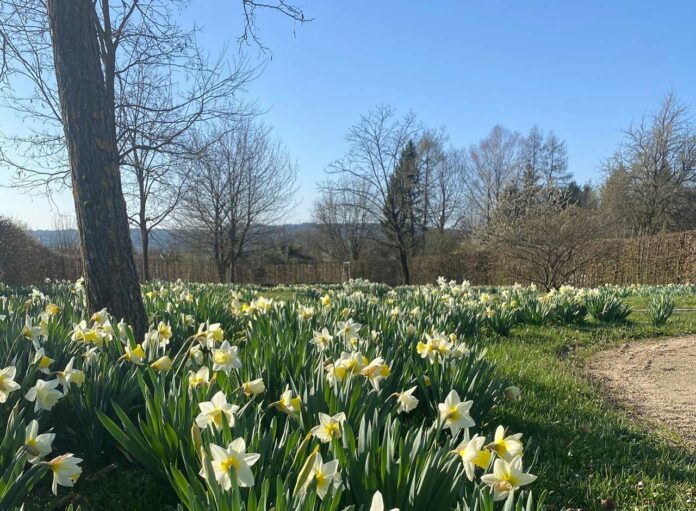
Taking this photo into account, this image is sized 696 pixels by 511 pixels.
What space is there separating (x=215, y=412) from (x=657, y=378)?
13.8 ft

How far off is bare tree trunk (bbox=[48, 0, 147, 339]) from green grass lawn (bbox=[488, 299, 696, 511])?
299cm

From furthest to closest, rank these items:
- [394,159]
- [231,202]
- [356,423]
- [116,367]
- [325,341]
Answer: [394,159]
[231,202]
[325,341]
[116,367]
[356,423]

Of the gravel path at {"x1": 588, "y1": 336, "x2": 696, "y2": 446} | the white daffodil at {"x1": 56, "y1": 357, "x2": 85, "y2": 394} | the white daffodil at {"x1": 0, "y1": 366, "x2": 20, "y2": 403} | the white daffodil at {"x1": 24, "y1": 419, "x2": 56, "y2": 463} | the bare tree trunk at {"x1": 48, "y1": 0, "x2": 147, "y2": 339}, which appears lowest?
the gravel path at {"x1": 588, "y1": 336, "x2": 696, "y2": 446}

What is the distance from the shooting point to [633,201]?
2572cm

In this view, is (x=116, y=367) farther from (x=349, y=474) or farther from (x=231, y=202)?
(x=231, y=202)

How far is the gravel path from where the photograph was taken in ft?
11.2

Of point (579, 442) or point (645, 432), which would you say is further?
point (645, 432)

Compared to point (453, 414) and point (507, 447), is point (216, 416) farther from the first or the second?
point (507, 447)

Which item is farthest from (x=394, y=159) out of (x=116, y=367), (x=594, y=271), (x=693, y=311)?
(x=116, y=367)

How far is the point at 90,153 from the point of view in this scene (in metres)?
3.66

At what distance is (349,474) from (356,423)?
504mm

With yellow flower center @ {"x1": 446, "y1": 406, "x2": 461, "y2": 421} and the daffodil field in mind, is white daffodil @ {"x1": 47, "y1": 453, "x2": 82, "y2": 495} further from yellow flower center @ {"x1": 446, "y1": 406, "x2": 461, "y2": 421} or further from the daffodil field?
yellow flower center @ {"x1": 446, "y1": 406, "x2": 461, "y2": 421}

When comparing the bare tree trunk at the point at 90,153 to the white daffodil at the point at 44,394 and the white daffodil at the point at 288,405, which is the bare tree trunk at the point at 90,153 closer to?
the white daffodil at the point at 44,394

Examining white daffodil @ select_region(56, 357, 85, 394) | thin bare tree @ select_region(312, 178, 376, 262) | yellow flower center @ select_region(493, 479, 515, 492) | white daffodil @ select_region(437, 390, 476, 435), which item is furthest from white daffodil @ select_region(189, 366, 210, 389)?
thin bare tree @ select_region(312, 178, 376, 262)
